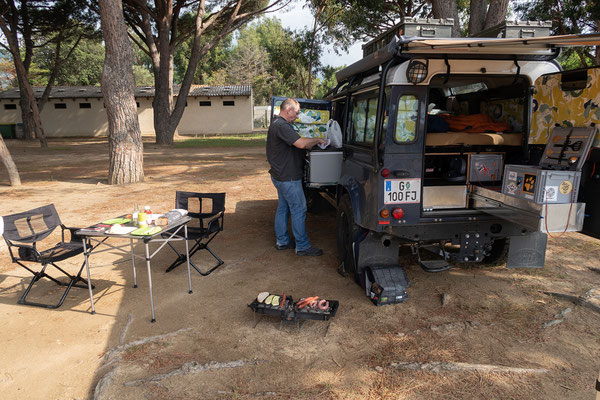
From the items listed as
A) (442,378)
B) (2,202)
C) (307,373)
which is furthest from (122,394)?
(2,202)

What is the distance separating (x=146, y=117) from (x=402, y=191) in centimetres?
3121

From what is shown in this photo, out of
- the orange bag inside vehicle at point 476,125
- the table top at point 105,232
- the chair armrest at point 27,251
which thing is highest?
the orange bag inside vehicle at point 476,125

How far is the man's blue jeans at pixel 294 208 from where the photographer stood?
5.03m

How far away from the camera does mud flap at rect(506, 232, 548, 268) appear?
404 centimetres

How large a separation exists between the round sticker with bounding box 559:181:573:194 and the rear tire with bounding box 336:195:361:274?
5.86 ft

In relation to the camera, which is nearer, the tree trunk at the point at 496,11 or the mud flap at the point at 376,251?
the mud flap at the point at 376,251

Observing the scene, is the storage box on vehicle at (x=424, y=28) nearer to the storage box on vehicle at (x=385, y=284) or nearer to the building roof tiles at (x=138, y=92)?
the storage box on vehicle at (x=385, y=284)

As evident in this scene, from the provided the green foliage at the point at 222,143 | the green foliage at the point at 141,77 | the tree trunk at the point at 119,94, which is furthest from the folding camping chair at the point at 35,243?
the green foliage at the point at 141,77

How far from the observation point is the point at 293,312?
3.46 meters

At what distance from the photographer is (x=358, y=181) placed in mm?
4133

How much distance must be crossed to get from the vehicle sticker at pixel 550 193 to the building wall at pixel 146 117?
29205 mm

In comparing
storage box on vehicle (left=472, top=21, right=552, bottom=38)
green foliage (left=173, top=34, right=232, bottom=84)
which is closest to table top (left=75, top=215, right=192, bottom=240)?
storage box on vehicle (left=472, top=21, right=552, bottom=38)

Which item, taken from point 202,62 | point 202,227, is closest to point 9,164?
point 202,227

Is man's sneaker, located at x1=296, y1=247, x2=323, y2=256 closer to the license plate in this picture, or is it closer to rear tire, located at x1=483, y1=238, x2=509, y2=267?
the license plate
